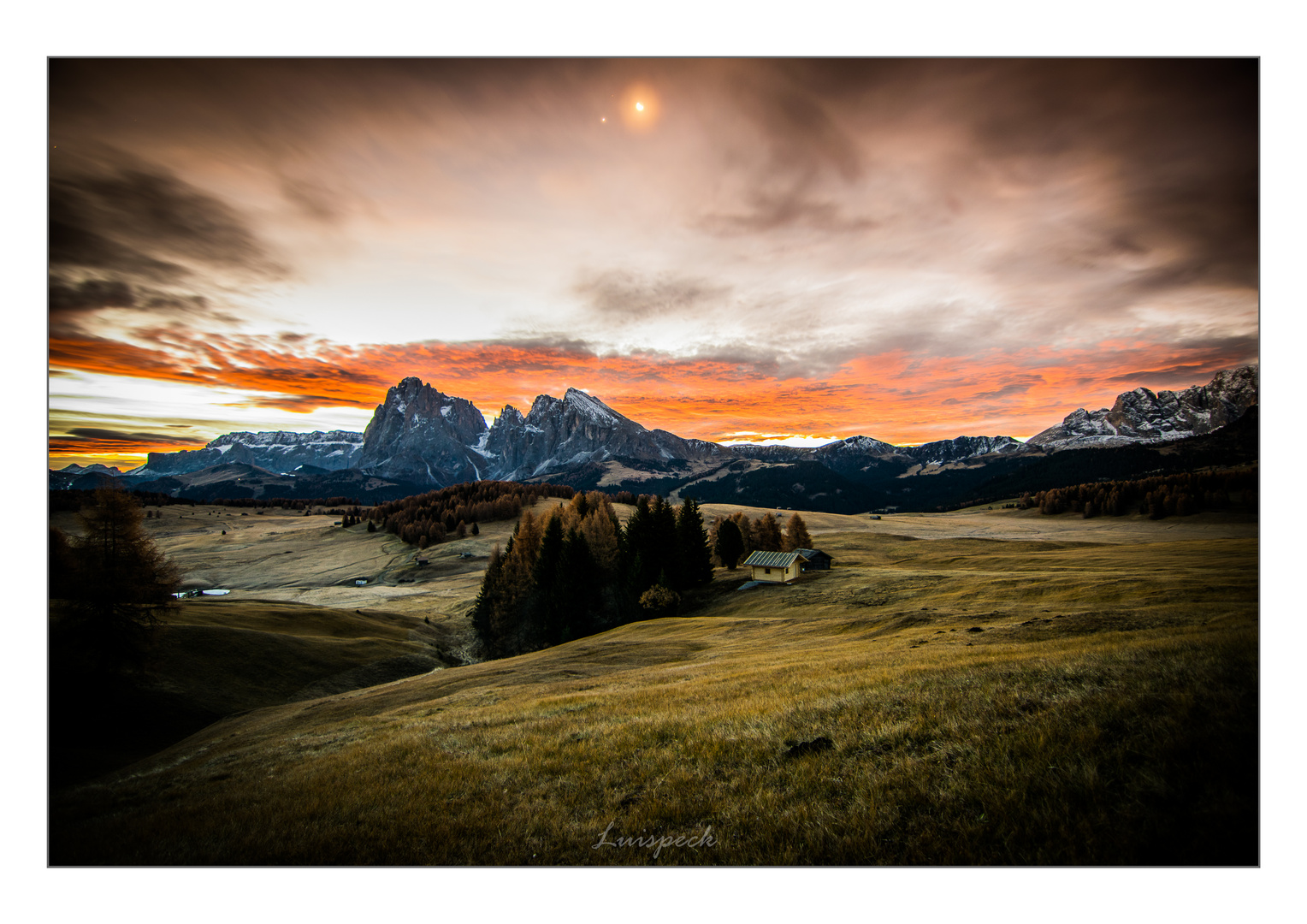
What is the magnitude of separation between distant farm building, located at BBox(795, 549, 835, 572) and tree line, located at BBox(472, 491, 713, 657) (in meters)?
12.8

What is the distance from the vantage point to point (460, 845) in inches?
306

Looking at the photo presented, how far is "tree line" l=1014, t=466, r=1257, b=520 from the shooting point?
36.0 ft

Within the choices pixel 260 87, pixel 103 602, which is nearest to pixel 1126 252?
pixel 260 87

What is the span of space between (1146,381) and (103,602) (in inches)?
Result: 1680

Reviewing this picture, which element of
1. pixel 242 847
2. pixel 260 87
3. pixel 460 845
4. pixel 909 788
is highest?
pixel 260 87

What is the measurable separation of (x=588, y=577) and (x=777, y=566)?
23609 mm

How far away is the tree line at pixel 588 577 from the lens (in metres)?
59.5

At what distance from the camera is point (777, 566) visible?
62625 mm

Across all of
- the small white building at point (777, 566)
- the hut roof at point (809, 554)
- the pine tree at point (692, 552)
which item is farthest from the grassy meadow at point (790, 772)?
the pine tree at point (692, 552)

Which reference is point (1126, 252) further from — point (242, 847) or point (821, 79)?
point (242, 847)

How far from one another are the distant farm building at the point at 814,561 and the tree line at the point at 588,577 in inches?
504

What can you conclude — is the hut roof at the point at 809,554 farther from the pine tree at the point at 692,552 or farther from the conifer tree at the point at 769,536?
the pine tree at the point at 692,552

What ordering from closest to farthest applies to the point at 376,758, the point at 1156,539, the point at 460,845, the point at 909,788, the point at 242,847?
the point at 909,788
the point at 460,845
the point at 242,847
the point at 376,758
the point at 1156,539

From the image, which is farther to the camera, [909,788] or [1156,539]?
[1156,539]
